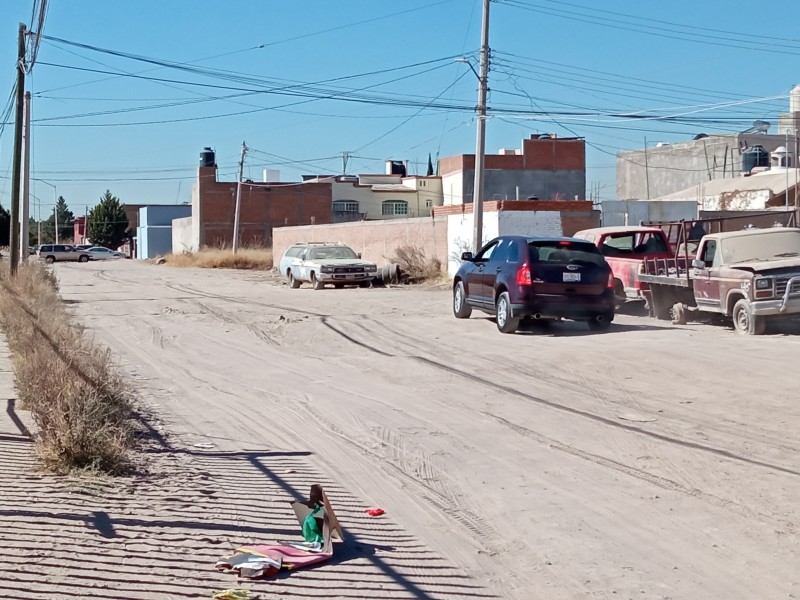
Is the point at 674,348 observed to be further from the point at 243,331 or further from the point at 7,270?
the point at 7,270

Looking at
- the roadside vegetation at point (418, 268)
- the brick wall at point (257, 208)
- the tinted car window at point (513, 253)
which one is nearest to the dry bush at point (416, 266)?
the roadside vegetation at point (418, 268)

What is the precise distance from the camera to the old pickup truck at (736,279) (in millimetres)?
16531

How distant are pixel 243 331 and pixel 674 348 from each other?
29.5 ft

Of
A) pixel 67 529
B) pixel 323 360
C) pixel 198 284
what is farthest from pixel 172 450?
pixel 198 284

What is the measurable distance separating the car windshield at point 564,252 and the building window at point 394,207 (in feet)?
220

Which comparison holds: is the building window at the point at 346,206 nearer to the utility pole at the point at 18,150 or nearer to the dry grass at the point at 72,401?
the utility pole at the point at 18,150

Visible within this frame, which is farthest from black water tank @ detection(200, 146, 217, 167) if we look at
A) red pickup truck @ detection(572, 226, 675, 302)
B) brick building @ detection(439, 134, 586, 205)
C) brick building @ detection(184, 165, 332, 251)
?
red pickup truck @ detection(572, 226, 675, 302)

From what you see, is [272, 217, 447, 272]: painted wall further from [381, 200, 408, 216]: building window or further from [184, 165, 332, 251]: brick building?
[381, 200, 408, 216]: building window

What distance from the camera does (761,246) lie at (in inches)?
707

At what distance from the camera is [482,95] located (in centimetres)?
3186

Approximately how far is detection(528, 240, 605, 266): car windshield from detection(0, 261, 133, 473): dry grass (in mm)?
8106

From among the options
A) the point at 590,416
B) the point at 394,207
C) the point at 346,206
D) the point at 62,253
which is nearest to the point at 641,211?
the point at 590,416

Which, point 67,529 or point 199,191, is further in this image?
point 199,191

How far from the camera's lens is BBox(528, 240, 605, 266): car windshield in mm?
17978
